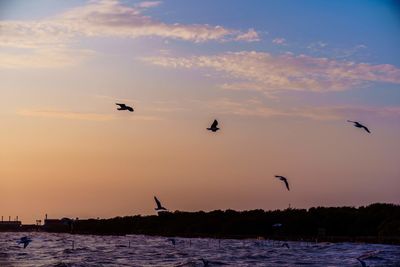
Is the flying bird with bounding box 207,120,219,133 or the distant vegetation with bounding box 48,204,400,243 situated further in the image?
the distant vegetation with bounding box 48,204,400,243

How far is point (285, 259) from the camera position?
56.7 m

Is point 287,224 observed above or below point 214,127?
above

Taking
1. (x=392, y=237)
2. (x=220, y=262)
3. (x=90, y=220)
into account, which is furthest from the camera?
(x=90, y=220)

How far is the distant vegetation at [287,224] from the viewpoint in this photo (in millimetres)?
101088

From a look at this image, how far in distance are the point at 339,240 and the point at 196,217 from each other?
5406 centimetres

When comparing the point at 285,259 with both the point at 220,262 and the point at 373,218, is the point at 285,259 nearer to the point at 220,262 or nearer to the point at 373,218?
the point at 220,262

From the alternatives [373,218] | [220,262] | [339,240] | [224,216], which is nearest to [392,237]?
[339,240]

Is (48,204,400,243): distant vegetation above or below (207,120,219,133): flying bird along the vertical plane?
above

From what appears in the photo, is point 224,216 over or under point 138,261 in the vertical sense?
over

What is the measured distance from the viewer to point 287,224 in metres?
119

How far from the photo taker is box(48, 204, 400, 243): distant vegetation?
101 metres

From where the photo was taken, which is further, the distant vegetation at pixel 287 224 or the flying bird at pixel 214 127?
the distant vegetation at pixel 287 224

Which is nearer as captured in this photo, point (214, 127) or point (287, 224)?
point (214, 127)

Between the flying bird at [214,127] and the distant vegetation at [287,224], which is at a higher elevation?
the distant vegetation at [287,224]
